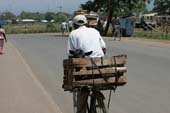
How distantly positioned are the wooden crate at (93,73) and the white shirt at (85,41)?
0.38 m

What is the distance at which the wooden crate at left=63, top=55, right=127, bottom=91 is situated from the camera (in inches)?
268

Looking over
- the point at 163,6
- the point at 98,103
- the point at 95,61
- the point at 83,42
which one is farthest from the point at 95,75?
the point at 163,6

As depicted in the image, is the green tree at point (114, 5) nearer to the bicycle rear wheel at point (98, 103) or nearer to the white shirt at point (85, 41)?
the white shirt at point (85, 41)

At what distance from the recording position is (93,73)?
682cm

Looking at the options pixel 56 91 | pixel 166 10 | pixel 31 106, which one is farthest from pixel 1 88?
pixel 166 10

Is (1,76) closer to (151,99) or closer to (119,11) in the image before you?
(151,99)

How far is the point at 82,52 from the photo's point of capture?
285 inches

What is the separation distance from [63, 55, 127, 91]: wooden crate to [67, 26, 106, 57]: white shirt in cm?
38

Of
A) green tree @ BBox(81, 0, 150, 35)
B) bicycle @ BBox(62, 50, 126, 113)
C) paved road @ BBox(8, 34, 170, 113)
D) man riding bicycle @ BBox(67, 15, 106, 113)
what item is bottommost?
paved road @ BBox(8, 34, 170, 113)

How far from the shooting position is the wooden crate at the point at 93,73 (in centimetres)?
680

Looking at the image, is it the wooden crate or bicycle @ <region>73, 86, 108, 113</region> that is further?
bicycle @ <region>73, 86, 108, 113</region>

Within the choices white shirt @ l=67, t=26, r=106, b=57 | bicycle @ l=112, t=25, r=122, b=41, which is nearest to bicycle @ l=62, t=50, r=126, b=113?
white shirt @ l=67, t=26, r=106, b=57

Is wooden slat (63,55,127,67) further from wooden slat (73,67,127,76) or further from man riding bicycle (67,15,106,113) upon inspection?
man riding bicycle (67,15,106,113)

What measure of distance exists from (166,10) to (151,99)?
126047 millimetres
